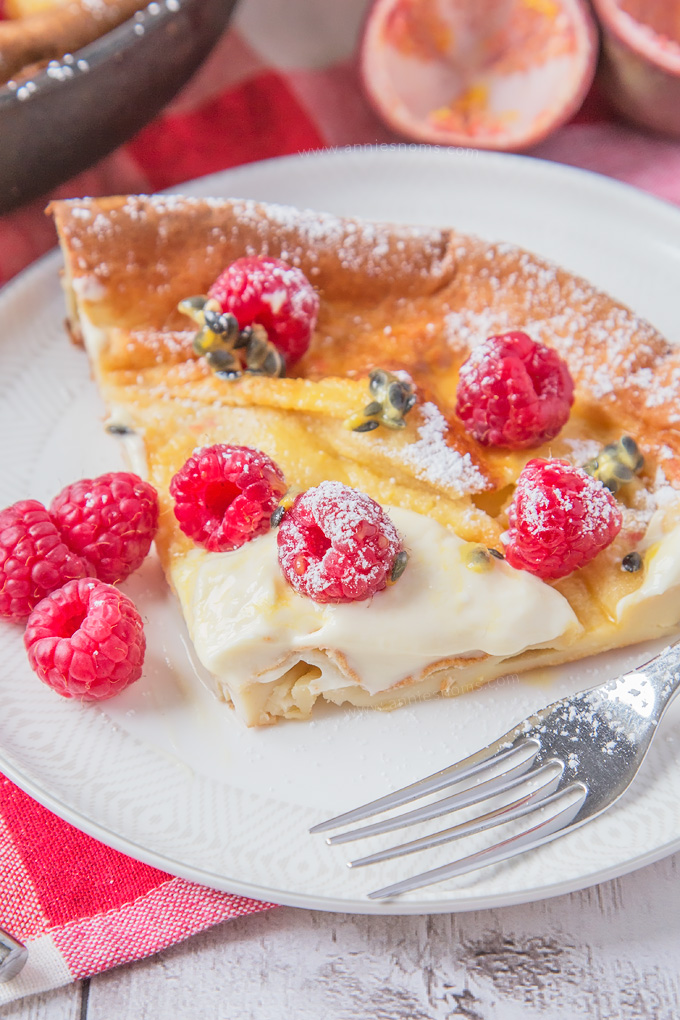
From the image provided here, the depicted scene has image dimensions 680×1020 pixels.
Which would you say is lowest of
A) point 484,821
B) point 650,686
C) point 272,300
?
point 650,686

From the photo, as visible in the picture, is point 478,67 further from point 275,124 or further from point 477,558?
point 477,558

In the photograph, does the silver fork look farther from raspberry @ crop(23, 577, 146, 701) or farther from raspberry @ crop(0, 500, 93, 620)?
raspberry @ crop(0, 500, 93, 620)

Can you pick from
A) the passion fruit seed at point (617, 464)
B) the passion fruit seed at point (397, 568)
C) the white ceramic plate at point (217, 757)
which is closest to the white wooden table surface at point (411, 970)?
the white ceramic plate at point (217, 757)

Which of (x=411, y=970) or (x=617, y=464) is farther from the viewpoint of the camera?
(x=617, y=464)

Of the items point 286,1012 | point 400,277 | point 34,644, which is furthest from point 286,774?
point 400,277

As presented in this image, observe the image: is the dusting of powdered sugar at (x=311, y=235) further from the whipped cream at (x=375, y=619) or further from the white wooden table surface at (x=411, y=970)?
the white wooden table surface at (x=411, y=970)

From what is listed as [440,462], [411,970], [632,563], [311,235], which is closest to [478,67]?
[311,235]

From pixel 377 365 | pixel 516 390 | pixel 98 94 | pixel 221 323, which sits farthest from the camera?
pixel 98 94

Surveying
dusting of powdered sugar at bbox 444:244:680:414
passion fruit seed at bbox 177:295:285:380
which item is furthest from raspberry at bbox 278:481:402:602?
dusting of powdered sugar at bbox 444:244:680:414
